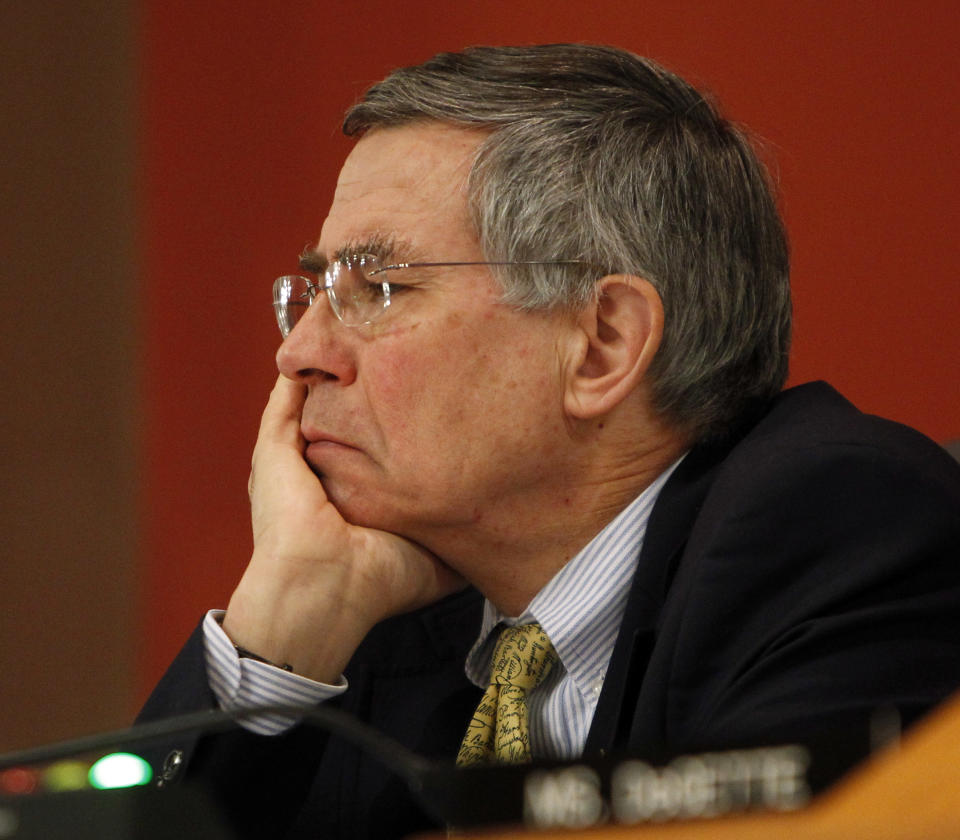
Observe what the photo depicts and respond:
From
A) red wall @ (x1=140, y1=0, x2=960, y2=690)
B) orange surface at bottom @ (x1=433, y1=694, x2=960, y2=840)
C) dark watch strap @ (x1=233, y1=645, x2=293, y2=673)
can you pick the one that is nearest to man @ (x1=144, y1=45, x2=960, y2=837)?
dark watch strap @ (x1=233, y1=645, x2=293, y2=673)

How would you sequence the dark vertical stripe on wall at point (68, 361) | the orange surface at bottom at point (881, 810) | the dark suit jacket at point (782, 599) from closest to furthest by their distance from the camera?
the orange surface at bottom at point (881, 810) → the dark suit jacket at point (782, 599) → the dark vertical stripe on wall at point (68, 361)

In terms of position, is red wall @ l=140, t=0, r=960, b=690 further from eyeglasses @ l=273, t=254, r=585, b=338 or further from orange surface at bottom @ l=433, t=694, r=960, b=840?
orange surface at bottom @ l=433, t=694, r=960, b=840

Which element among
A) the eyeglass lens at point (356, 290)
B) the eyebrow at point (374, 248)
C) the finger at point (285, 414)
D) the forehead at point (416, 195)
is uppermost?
the forehead at point (416, 195)

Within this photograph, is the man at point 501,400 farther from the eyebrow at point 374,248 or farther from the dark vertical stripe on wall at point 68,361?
the dark vertical stripe on wall at point 68,361

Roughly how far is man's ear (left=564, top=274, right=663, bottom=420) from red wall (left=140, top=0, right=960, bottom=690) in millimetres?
800

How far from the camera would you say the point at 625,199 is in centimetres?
160

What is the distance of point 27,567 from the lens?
297cm

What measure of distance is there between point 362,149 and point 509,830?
4.20 ft

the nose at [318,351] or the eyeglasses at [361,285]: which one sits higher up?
the eyeglasses at [361,285]

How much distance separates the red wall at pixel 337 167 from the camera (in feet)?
7.23

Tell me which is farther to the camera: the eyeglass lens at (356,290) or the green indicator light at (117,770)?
the eyeglass lens at (356,290)

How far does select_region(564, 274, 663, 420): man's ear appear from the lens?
1583 millimetres

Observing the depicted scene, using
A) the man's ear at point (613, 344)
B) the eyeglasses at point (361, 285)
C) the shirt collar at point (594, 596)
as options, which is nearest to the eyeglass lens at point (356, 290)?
the eyeglasses at point (361, 285)

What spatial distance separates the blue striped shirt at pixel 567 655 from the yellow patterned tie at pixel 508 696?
1.1 inches
